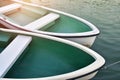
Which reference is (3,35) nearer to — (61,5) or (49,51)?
(49,51)

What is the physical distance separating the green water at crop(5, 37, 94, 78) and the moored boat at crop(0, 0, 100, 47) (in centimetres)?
111

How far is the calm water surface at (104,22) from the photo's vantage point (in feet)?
33.3

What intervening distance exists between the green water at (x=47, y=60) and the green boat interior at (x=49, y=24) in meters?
2.11

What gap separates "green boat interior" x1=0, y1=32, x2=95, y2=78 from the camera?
25.4 ft

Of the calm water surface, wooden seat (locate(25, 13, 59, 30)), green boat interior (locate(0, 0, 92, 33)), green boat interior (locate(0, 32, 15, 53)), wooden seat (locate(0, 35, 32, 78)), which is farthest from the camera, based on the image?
green boat interior (locate(0, 0, 92, 33))

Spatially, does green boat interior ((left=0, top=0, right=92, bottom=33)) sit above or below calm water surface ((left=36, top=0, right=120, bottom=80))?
above

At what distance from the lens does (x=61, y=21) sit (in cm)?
1145

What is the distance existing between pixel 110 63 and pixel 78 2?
1101 cm

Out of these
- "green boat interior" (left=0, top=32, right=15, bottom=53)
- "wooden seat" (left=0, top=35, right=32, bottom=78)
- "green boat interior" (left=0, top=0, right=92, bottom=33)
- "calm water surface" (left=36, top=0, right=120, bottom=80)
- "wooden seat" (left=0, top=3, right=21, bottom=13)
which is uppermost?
"wooden seat" (left=0, top=35, right=32, bottom=78)

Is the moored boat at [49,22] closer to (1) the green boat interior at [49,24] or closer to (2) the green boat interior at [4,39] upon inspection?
(1) the green boat interior at [49,24]

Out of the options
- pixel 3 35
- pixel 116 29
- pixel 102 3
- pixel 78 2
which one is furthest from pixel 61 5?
pixel 3 35

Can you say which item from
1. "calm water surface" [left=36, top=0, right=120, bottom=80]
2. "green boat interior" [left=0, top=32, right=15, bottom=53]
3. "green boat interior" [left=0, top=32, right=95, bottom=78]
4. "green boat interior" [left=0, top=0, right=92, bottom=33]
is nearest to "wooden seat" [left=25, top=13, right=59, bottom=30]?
"green boat interior" [left=0, top=0, right=92, bottom=33]

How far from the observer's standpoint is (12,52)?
25.4 feet

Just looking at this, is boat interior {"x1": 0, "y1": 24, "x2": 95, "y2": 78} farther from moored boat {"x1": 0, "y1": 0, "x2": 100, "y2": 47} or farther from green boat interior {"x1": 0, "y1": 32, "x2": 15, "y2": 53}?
moored boat {"x1": 0, "y1": 0, "x2": 100, "y2": 47}
